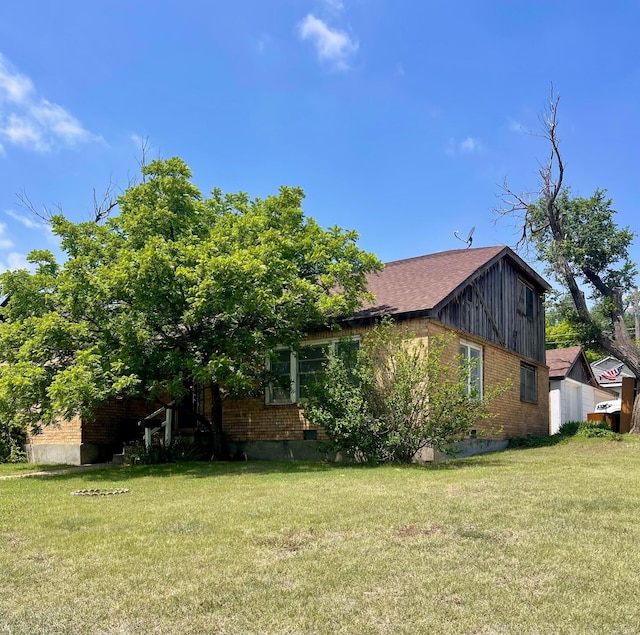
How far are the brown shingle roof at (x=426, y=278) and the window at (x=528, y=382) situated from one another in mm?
2887

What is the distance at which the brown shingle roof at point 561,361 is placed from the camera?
25359mm

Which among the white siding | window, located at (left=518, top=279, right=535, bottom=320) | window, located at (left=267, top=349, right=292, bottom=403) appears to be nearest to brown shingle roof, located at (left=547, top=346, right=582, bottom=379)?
the white siding

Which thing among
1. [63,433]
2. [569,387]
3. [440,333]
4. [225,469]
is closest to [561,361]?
[569,387]

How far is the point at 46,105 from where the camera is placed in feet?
57.0

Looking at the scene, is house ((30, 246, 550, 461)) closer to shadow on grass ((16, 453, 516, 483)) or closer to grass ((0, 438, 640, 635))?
shadow on grass ((16, 453, 516, 483))

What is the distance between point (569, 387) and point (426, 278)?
525 inches

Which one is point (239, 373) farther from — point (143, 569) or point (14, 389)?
point (143, 569)

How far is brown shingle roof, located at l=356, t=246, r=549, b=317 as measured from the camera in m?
14.4

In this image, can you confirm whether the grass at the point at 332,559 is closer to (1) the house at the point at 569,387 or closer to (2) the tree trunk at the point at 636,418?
(2) the tree trunk at the point at 636,418

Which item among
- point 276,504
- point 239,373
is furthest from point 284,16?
point 276,504

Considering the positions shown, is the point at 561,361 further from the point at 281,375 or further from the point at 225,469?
the point at 225,469

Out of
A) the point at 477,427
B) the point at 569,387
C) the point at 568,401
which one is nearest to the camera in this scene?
the point at 477,427

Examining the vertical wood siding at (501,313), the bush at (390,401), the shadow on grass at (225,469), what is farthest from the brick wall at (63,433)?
the vertical wood siding at (501,313)

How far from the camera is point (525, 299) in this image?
1986 centimetres
